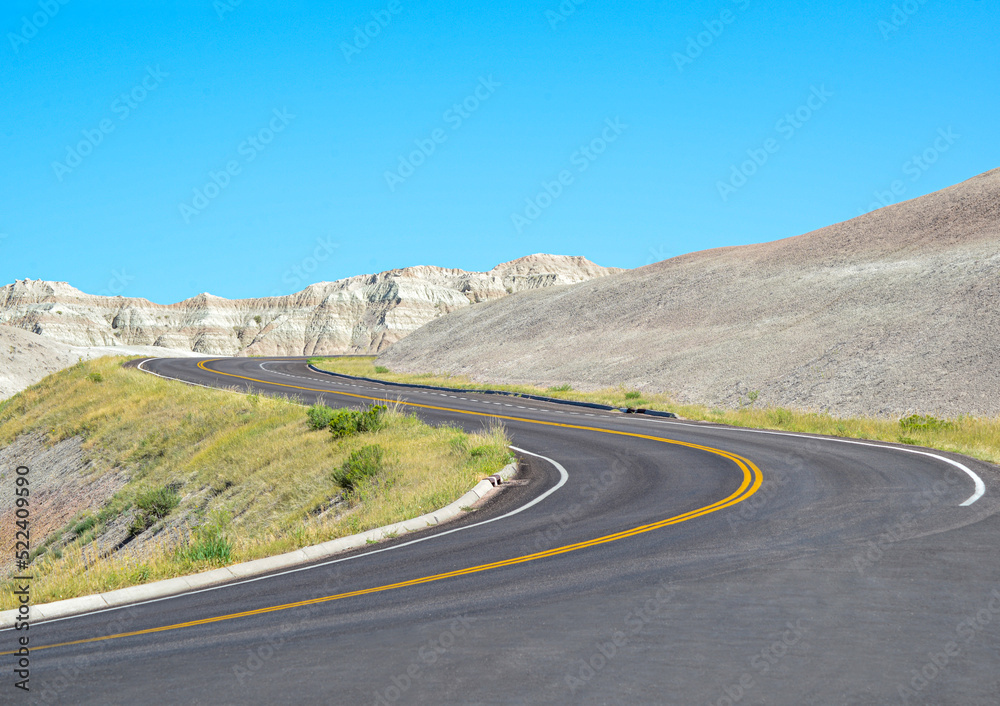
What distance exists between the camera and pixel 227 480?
21938 millimetres

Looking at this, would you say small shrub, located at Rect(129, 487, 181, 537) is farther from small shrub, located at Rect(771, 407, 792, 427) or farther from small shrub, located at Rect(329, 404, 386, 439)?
small shrub, located at Rect(771, 407, 792, 427)

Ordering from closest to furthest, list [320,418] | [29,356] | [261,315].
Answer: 1. [320,418]
2. [29,356]
3. [261,315]

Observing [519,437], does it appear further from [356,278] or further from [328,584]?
[356,278]

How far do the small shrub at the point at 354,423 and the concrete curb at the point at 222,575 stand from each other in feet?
28.6

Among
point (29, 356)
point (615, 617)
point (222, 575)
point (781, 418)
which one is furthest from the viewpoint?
point (29, 356)

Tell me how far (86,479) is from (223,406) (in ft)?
17.4

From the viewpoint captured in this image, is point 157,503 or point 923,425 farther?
point 923,425

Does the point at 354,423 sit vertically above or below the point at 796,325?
below

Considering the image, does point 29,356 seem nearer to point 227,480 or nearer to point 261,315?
point 227,480

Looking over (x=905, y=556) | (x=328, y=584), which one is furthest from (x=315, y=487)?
(x=905, y=556)

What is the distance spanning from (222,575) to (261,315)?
164488 mm

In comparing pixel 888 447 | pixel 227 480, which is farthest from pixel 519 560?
pixel 227 480

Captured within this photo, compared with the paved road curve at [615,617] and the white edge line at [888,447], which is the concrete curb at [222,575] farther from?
the white edge line at [888,447]

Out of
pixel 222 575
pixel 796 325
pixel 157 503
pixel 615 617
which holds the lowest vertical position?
pixel 157 503
